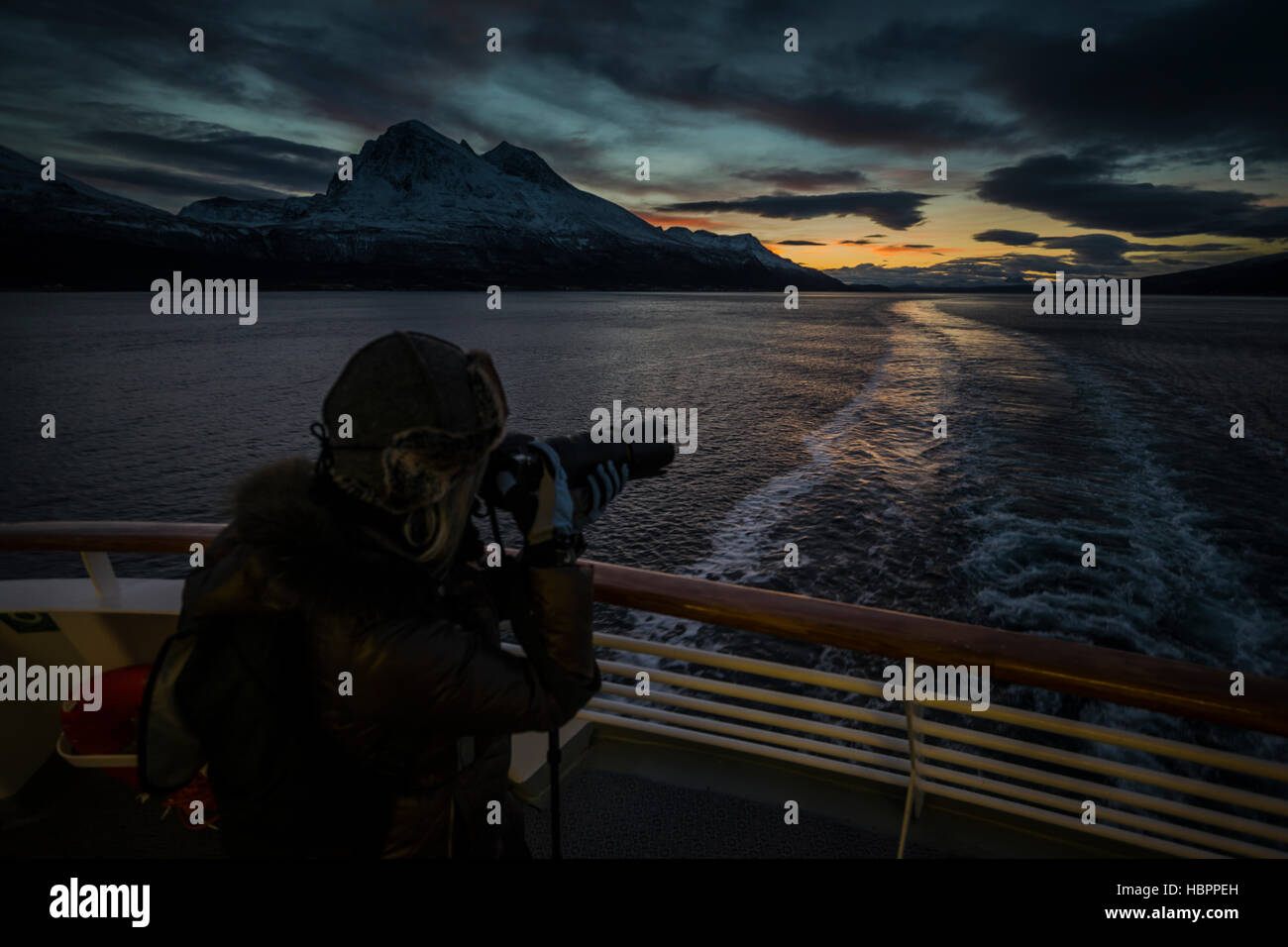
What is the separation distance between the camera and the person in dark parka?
0.99m

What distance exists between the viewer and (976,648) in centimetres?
153

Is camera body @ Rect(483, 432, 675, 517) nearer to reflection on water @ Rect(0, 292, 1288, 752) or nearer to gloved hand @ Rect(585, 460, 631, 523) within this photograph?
gloved hand @ Rect(585, 460, 631, 523)

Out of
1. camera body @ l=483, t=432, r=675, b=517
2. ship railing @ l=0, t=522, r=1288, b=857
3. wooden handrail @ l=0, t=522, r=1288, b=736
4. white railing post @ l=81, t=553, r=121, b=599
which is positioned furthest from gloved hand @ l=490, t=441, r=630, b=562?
white railing post @ l=81, t=553, r=121, b=599

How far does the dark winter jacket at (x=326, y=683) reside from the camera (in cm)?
99

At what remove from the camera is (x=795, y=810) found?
94.7 inches

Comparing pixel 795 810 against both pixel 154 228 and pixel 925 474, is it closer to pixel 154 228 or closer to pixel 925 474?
pixel 925 474

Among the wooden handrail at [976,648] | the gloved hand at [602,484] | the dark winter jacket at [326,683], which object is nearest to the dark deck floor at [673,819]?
the wooden handrail at [976,648]

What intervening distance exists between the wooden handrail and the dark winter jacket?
1.76 ft

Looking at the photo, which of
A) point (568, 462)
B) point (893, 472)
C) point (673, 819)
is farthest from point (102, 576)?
point (893, 472)

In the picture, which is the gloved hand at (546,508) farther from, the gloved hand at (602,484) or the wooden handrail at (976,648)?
the wooden handrail at (976,648)

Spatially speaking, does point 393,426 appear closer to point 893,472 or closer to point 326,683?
point 326,683

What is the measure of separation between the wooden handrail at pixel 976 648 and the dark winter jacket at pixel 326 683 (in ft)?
1.76
